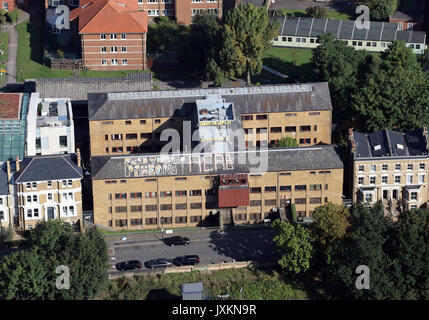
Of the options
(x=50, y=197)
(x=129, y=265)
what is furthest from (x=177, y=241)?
(x=50, y=197)

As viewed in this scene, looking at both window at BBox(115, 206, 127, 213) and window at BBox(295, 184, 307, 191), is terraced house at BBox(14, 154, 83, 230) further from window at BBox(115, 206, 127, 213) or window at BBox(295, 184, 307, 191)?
window at BBox(295, 184, 307, 191)

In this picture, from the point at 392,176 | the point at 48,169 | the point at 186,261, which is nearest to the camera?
the point at 186,261

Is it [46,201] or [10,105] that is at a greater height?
[10,105]

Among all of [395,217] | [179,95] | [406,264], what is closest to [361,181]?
[395,217]

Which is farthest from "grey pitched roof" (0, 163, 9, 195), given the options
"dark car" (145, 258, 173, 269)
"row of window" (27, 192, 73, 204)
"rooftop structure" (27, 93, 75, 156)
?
"dark car" (145, 258, 173, 269)

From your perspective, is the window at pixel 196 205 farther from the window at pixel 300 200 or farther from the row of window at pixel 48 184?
the row of window at pixel 48 184

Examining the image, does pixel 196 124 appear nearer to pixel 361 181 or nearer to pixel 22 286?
pixel 361 181

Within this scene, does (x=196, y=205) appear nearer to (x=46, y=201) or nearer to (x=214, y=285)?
(x=214, y=285)
